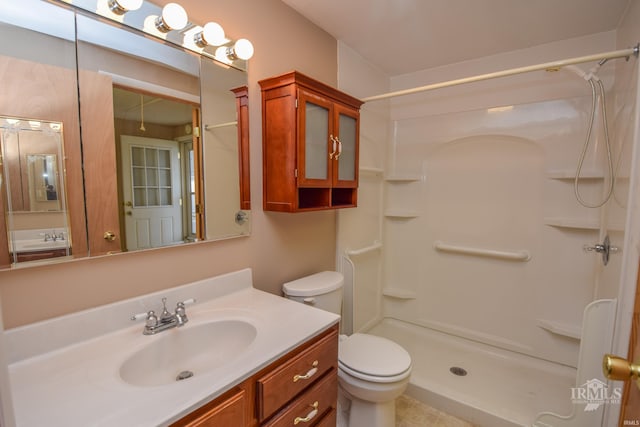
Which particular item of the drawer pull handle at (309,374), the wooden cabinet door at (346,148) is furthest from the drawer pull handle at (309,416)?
the wooden cabinet door at (346,148)

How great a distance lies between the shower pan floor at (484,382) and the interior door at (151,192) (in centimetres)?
183

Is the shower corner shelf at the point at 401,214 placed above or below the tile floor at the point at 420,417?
above

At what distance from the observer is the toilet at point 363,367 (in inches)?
56.3

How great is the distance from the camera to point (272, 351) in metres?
0.95

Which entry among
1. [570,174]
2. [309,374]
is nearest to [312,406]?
[309,374]

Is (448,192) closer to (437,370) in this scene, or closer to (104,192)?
(437,370)

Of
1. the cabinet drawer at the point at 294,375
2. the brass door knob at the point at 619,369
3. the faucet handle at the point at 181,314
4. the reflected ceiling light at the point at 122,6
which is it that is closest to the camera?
the brass door knob at the point at 619,369

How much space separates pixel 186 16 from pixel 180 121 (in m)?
0.40

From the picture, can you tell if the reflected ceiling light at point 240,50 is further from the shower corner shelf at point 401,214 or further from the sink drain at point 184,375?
the shower corner shelf at point 401,214

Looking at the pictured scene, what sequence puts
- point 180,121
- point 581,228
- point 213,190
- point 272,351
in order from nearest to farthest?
point 272,351 < point 180,121 < point 213,190 < point 581,228

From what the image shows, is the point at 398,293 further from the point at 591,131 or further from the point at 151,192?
the point at 151,192

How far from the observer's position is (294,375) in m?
1.02

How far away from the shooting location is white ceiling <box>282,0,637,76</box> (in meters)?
1.62

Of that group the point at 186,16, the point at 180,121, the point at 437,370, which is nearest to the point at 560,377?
the point at 437,370
